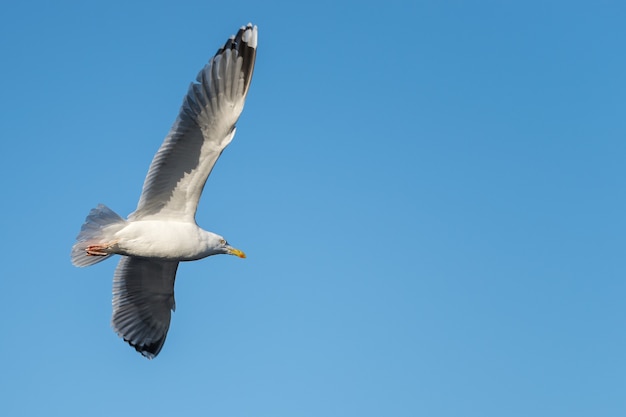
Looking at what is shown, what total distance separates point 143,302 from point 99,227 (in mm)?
2323

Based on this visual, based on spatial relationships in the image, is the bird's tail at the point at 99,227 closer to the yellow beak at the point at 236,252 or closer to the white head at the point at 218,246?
the white head at the point at 218,246

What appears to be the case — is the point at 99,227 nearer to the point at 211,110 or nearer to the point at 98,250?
the point at 98,250

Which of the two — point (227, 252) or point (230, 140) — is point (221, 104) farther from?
point (227, 252)

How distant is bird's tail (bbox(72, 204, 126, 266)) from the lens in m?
12.1

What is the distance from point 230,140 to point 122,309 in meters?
3.99

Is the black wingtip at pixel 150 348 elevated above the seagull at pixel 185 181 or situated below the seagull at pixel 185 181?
below

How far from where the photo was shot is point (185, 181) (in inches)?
478

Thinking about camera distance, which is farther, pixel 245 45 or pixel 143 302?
pixel 143 302

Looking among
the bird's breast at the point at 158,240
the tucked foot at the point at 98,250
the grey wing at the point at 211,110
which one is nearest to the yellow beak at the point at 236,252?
the bird's breast at the point at 158,240

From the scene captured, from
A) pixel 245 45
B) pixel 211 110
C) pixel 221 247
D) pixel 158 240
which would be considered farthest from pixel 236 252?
pixel 245 45

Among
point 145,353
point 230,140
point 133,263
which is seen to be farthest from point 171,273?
point 230,140

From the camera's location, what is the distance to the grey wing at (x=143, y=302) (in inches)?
548

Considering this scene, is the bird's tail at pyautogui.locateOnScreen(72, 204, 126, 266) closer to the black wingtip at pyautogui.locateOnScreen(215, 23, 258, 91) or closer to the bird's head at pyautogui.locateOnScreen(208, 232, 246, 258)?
the bird's head at pyautogui.locateOnScreen(208, 232, 246, 258)

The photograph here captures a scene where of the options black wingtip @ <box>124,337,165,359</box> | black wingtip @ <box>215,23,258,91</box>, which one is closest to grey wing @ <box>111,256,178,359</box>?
black wingtip @ <box>124,337,165,359</box>
